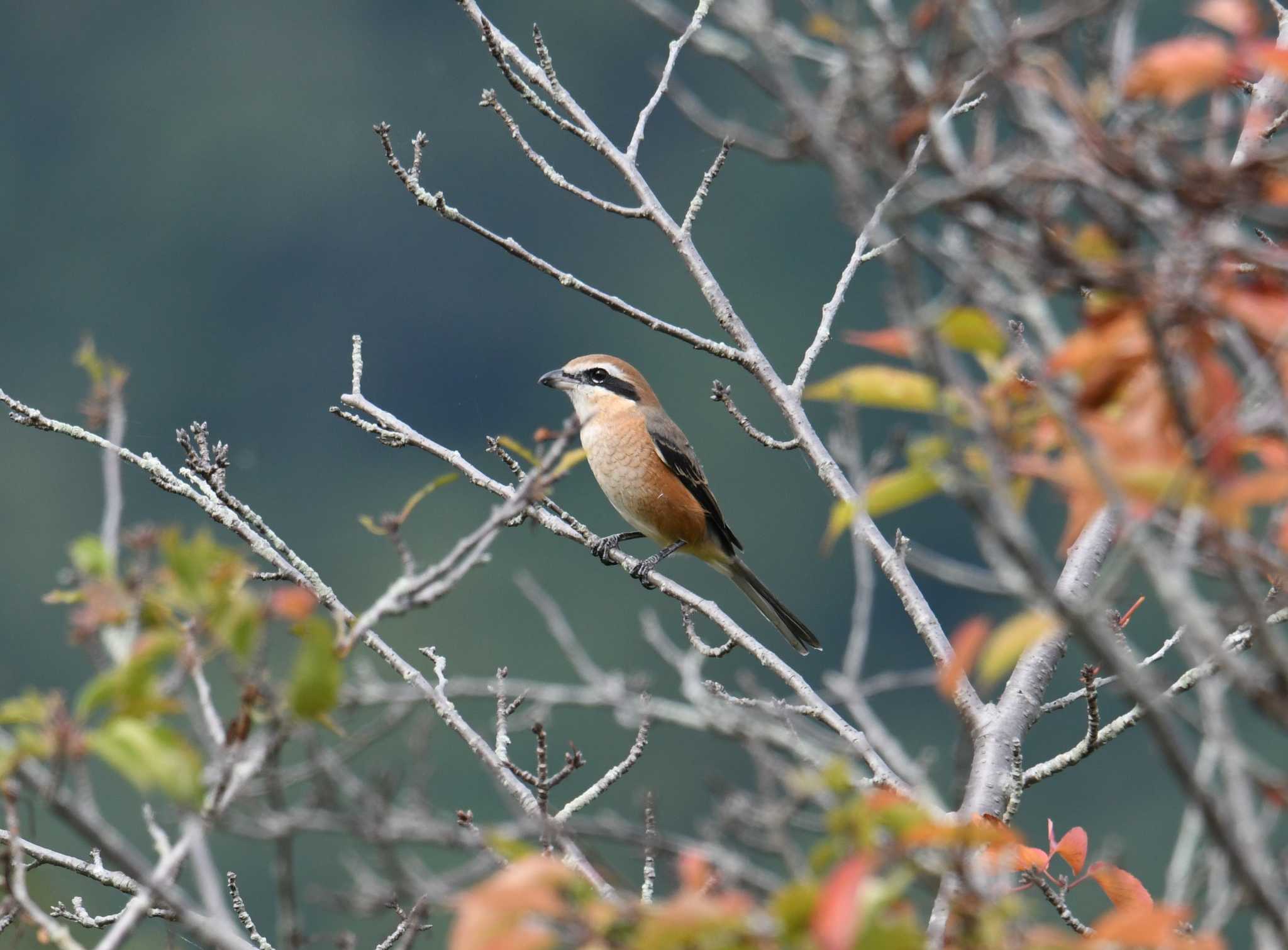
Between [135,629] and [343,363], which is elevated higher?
[343,363]

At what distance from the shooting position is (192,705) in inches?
66.3

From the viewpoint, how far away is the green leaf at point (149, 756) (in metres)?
1.37

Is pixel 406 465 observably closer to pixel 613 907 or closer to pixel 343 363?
pixel 343 363

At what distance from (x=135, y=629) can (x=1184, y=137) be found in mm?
1125

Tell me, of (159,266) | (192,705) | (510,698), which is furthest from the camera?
(159,266)

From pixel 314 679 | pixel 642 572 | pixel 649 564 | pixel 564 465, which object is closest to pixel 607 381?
pixel 649 564

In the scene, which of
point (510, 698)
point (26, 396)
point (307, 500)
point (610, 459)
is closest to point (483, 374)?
point (307, 500)

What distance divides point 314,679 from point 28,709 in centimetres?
32

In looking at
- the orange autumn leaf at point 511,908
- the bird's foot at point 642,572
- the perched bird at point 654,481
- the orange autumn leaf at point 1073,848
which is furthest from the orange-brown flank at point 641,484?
the orange autumn leaf at point 511,908

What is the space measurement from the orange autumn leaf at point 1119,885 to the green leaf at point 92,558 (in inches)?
57.6

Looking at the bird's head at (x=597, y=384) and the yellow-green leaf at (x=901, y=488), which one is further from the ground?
the bird's head at (x=597, y=384)

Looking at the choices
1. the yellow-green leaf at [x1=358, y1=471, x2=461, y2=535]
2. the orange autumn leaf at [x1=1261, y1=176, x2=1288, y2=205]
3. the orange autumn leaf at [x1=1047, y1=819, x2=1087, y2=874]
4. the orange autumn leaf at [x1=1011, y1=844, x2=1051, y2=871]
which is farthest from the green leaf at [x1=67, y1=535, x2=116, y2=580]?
the orange autumn leaf at [x1=1047, y1=819, x2=1087, y2=874]

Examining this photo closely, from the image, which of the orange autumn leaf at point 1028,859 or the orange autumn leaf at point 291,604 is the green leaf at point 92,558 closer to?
the orange autumn leaf at point 291,604

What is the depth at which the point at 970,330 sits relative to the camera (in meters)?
1.31
